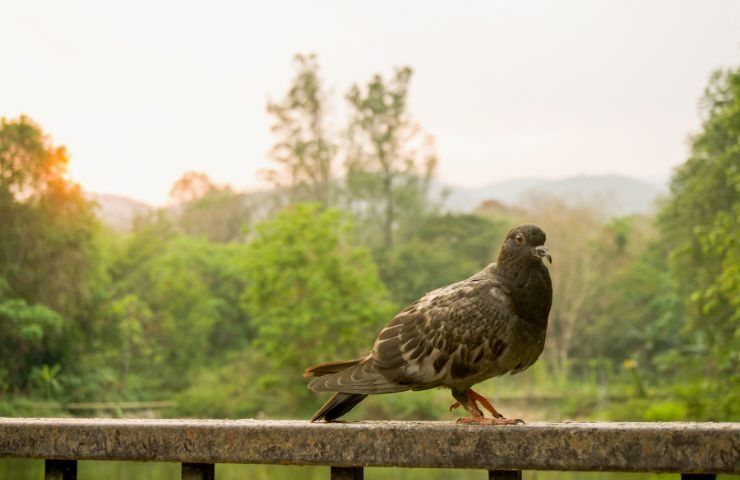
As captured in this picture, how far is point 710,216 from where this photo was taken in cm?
2609

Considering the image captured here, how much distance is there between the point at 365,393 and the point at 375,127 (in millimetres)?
42004

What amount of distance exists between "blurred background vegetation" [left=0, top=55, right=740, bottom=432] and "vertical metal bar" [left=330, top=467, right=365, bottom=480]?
16827 millimetres

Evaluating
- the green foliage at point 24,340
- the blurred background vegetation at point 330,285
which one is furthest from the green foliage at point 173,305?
the green foliage at point 24,340

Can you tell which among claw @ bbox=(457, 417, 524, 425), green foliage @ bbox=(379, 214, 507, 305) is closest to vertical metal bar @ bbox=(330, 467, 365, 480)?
claw @ bbox=(457, 417, 524, 425)

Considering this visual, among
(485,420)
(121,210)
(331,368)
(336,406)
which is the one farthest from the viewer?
(121,210)

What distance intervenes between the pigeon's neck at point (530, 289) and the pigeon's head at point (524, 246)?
0.03m

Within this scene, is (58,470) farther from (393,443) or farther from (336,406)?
(393,443)

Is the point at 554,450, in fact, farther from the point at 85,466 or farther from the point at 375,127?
the point at 375,127

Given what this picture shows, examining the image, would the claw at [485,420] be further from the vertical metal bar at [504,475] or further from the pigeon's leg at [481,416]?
the vertical metal bar at [504,475]

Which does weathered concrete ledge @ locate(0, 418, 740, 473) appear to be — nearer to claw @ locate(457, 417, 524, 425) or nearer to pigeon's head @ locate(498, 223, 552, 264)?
claw @ locate(457, 417, 524, 425)

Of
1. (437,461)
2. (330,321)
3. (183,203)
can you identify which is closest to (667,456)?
(437,461)

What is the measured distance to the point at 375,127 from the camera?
4494 centimetres

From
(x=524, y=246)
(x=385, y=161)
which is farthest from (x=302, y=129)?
(x=524, y=246)

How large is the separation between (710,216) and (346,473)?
84.0 ft
